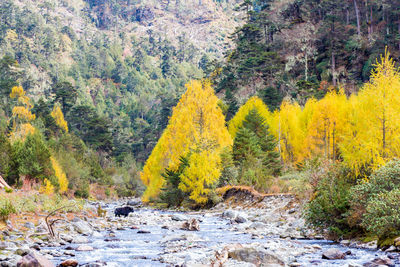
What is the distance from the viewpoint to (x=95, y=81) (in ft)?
560

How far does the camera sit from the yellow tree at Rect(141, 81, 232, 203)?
31.5 metres

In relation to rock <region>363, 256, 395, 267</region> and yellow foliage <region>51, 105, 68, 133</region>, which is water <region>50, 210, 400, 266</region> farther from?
yellow foliage <region>51, 105, 68, 133</region>

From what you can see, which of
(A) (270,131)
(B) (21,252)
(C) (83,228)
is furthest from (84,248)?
(A) (270,131)

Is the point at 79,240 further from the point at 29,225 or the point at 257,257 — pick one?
the point at 257,257

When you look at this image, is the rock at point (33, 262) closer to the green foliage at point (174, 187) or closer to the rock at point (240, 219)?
the rock at point (240, 219)

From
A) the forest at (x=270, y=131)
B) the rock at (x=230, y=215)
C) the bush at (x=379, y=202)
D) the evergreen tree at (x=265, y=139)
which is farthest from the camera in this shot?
the evergreen tree at (x=265, y=139)

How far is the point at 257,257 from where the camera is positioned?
1077cm

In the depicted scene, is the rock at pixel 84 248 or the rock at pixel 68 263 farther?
the rock at pixel 84 248

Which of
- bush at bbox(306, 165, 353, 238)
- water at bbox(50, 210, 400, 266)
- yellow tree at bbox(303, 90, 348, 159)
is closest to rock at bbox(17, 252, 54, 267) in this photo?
water at bbox(50, 210, 400, 266)

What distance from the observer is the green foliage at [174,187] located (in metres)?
33.6

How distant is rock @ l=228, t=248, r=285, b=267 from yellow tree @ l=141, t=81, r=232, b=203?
20150mm

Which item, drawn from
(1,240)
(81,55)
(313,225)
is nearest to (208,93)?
(313,225)

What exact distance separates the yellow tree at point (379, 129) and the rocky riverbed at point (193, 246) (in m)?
3.22

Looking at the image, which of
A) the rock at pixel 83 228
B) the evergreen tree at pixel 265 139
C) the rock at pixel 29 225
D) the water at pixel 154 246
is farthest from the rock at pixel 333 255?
the evergreen tree at pixel 265 139
